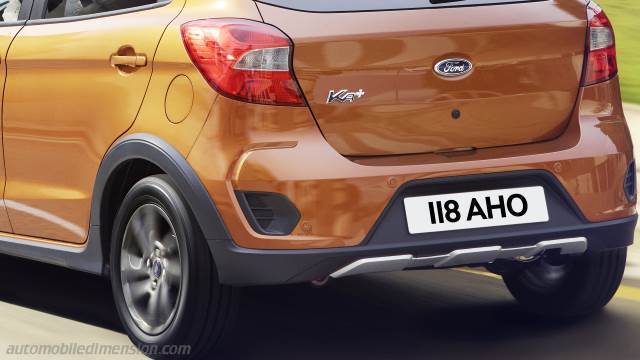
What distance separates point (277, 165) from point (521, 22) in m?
0.99

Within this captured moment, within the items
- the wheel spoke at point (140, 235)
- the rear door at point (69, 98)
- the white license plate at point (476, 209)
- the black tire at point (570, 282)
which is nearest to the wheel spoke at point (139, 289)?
the wheel spoke at point (140, 235)

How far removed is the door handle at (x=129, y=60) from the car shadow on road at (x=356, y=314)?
0.85m

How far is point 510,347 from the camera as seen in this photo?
5.41m

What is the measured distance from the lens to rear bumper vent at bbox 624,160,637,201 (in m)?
5.26

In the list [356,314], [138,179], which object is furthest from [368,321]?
[138,179]

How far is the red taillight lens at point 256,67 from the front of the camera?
4750mm

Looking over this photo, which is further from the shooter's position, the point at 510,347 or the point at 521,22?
the point at 510,347

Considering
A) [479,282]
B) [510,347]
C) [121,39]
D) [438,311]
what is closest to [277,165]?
[121,39]

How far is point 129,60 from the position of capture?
16.9 ft

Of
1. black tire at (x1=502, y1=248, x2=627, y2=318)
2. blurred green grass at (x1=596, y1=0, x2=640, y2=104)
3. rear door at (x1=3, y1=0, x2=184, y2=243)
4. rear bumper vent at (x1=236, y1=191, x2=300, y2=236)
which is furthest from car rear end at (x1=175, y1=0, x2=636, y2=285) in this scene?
blurred green grass at (x1=596, y1=0, x2=640, y2=104)

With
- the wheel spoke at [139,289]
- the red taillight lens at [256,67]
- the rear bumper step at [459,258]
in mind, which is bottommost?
the wheel spoke at [139,289]

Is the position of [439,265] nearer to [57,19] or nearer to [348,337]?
[348,337]

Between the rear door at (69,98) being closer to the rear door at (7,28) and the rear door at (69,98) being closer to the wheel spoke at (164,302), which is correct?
the rear door at (7,28)

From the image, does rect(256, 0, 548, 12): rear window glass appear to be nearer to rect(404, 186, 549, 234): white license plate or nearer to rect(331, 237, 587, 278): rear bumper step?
rect(404, 186, 549, 234): white license plate
